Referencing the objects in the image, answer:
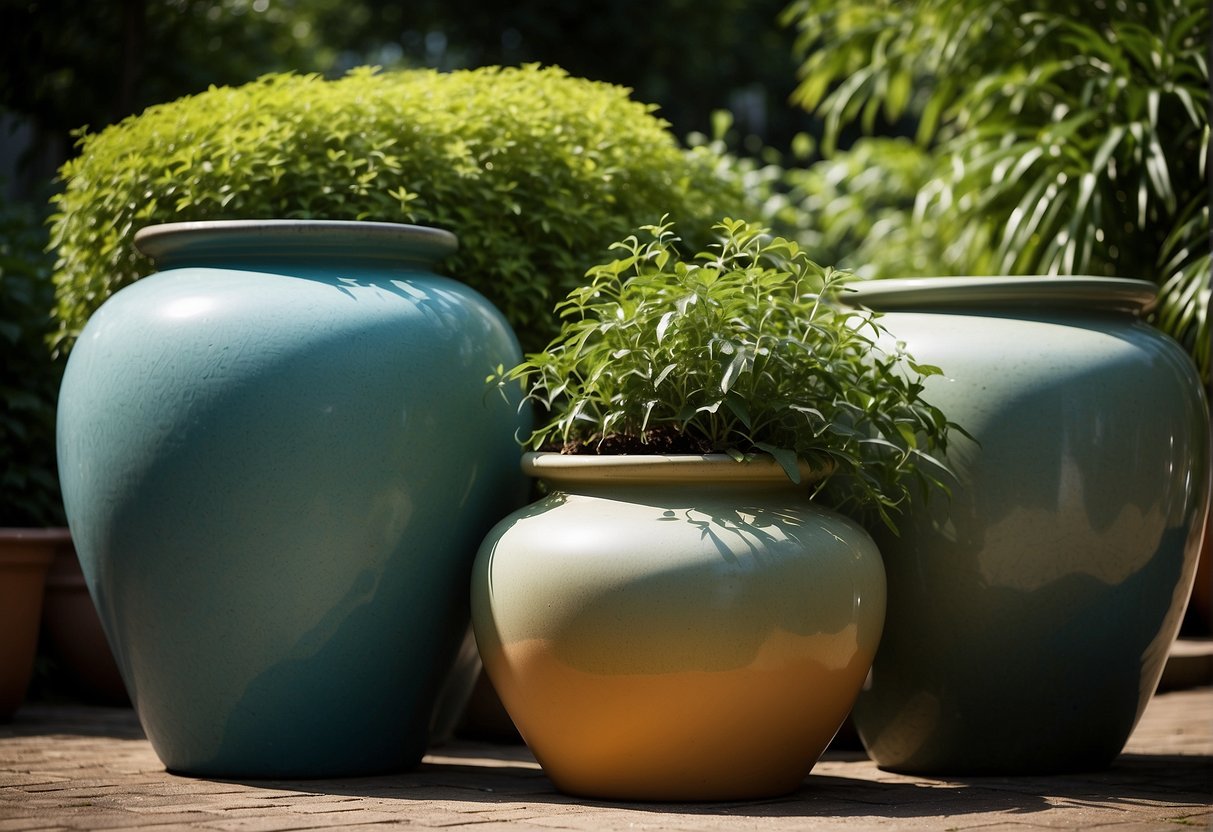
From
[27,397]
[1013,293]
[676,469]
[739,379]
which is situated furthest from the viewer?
[27,397]

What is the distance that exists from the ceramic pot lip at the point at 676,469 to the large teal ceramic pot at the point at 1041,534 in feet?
1.33

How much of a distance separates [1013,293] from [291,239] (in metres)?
1.43

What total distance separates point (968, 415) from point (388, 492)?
1.11 metres

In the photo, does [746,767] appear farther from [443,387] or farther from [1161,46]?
[1161,46]

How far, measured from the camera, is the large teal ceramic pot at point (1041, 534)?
8.78ft

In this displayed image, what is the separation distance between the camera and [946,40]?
18.1ft

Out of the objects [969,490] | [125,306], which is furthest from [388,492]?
[969,490]

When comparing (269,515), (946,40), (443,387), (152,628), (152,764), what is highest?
(946,40)

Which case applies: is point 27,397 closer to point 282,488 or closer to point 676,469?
point 282,488

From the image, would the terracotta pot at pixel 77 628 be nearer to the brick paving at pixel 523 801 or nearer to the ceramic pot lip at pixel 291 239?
the brick paving at pixel 523 801

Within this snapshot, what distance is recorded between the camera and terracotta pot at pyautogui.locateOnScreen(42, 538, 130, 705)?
13.3 ft

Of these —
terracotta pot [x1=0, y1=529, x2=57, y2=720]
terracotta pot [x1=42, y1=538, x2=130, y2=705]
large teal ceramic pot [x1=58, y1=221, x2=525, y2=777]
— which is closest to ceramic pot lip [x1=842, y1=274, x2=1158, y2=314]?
large teal ceramic pot [x1=58, y1=221, x2=525, y2=777]

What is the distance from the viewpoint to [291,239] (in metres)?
2.72

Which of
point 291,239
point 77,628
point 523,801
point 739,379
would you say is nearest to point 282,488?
point 291,239
